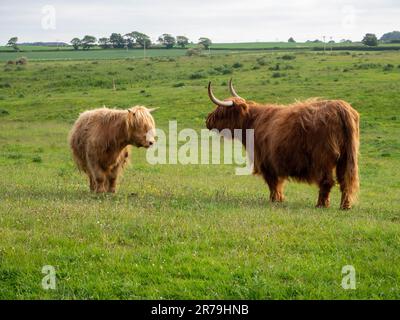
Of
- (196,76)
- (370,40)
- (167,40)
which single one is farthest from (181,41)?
(196,76)

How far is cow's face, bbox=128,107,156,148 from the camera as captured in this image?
11.1m

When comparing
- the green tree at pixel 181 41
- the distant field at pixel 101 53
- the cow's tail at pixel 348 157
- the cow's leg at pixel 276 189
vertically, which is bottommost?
the cow's leg at pixel 276 189

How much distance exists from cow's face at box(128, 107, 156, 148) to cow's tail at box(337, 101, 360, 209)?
11.3ft

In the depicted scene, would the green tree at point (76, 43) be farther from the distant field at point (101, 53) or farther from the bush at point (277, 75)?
the bush at point (277, 75)

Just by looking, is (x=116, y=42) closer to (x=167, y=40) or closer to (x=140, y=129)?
(x=167, y=40)

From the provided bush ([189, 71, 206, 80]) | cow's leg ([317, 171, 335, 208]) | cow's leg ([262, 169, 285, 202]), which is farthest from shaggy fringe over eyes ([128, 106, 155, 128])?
bush ([189, 71, 206, 80])

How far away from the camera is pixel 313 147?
401 inches

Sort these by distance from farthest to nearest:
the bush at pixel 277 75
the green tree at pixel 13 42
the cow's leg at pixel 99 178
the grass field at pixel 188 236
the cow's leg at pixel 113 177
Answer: the green tree at pixel 13 42 → the bush at pixel 277 75 → the cow's leg at pixel 113 177 → the cow's leg at pixel 99 178 → the grass field at pixel 188 236

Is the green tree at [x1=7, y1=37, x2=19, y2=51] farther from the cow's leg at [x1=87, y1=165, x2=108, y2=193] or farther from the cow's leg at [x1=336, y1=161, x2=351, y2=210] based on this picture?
the cow's leg at [x1=336, y1=161, x2=351, y2=210]

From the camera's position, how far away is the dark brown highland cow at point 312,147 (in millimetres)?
10008

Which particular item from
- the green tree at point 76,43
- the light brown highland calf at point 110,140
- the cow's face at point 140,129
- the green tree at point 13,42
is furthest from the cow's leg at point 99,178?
the green tree at point 76,43

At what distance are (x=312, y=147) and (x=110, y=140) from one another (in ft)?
12.4

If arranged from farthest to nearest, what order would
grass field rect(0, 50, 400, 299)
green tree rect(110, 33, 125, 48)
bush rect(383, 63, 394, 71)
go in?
1. green tree rect(110, 33, 125, 48)
2. bush rect(383, 63, 394, 71)
3. grass field rect(0, 50, 400, 299)

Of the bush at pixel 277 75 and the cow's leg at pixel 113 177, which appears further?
the bush at pixel 277 75
